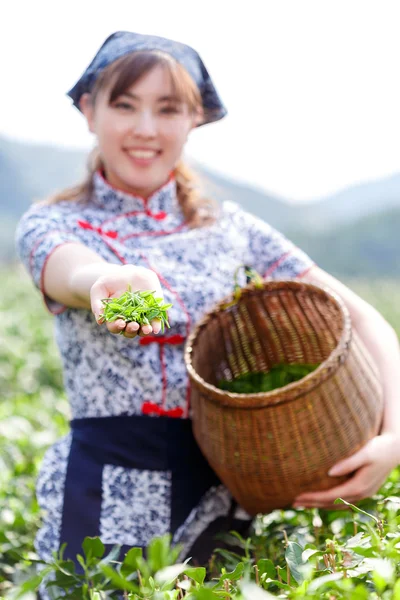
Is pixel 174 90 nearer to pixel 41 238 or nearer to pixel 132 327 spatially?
pixel 41 238

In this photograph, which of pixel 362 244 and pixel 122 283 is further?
pixel 362 244

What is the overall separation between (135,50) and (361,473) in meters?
1.04

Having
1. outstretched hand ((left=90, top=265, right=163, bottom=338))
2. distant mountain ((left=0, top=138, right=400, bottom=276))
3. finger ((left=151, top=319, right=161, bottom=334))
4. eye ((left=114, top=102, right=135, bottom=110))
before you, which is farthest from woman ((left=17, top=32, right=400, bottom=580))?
distant mountain ((left=0, top=138, right=400, bottom=276))

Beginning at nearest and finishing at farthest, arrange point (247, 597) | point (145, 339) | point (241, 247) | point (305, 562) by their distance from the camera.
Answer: point (247, 597) < point (305, 562) < point (145, 339) < point (241, 247)

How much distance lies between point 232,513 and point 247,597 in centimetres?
108

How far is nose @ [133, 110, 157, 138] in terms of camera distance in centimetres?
168

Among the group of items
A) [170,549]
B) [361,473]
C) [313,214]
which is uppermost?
[361,473]

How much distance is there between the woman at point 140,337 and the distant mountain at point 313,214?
15773 millimetres

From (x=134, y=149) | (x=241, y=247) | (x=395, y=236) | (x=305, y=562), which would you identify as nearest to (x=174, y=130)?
(x=134, y=149)

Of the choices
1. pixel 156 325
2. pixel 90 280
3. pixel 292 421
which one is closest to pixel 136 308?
pixel 156 325

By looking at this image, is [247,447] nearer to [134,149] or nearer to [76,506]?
[76,506]

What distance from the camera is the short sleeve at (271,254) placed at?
6.01ft

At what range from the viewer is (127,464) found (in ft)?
5.32

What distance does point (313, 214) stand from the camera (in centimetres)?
3603
